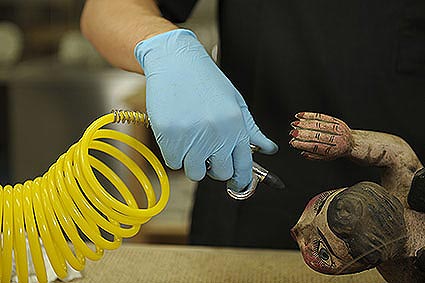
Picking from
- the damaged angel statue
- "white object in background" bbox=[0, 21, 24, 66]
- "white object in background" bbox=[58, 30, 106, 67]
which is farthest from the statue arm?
"white object in background" bbox=[0, 21, 24, 66]

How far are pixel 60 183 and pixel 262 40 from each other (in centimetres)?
58

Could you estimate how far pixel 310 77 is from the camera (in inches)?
49.6

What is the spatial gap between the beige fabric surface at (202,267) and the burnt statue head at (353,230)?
193mm

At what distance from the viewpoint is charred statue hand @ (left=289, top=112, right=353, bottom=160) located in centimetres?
86

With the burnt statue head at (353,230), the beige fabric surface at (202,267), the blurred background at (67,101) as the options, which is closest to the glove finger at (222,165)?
the burnt statue head at (353,230)

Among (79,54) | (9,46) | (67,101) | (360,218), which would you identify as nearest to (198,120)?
(360,218)

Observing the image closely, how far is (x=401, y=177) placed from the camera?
36.4 inches

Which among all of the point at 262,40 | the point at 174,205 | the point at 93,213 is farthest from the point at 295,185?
the point at 174,205

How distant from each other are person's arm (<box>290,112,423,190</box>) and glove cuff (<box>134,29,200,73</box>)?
21cm

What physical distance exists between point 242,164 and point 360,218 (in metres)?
0.17

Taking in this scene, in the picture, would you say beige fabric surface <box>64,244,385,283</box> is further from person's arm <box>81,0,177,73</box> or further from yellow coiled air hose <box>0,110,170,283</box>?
person's arm <box>81,0,177,73</box>

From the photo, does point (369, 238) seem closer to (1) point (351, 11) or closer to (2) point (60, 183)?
(2) point (60, 183)

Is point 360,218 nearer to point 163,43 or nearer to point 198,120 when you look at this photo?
point 198,120

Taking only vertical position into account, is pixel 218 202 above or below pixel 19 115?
above
